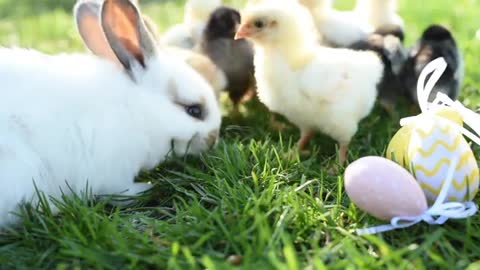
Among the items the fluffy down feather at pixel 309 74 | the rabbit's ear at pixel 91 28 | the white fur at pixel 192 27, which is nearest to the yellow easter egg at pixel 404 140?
the fluffy down feather at pixel 309 74

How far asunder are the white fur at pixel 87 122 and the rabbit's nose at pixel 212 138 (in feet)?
0.07

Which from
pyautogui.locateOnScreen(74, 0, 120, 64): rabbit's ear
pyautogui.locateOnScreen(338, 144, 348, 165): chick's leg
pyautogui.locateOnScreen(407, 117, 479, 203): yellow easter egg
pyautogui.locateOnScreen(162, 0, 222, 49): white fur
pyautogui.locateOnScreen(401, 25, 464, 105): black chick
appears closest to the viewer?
pyautogui.locateOnScreen(407, 117, 479, 203): yellow easter egg

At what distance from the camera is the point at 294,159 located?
9.14 feet

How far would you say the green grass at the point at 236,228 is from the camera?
2.00m

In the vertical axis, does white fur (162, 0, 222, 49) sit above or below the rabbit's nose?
above

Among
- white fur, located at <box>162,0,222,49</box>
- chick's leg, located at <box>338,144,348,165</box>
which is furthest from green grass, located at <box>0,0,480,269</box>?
white fur, located at <box>162,0,222,49</box>

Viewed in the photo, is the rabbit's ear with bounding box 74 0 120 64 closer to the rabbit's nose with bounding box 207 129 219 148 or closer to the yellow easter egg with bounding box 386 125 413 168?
the rabbit's nose with bounding box 207 129 219 148

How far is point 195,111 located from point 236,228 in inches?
32.7

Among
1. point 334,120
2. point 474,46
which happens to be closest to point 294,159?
point 334,120

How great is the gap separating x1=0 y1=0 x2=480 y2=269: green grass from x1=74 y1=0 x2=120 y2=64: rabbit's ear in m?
0.57

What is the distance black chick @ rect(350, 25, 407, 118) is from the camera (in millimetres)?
3525

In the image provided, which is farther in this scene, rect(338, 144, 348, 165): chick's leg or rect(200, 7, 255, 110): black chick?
rect(200, 7, 255, 110): black chick

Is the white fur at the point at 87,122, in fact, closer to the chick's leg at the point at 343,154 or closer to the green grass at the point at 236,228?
the green grass at the point at 236,228

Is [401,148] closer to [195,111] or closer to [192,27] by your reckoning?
[195,111]
